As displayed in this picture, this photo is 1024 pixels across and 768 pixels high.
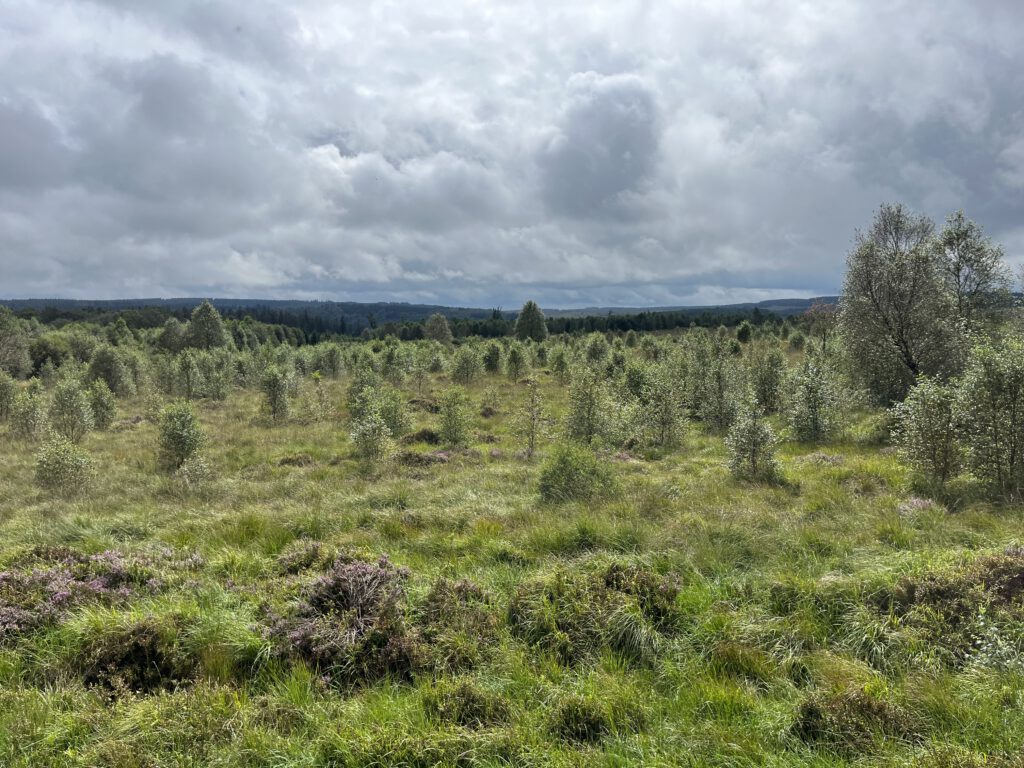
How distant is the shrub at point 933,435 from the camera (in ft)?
37.1

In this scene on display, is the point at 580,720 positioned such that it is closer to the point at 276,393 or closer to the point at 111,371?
the point at 276,393

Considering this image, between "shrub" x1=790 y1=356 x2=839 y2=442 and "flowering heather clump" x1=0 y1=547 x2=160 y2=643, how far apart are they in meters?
21.6

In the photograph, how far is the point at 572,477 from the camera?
38.5 feet

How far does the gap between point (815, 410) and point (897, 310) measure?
24.5 feet

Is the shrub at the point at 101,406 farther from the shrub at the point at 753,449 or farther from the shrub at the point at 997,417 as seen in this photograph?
the shrub at the point at 997,417

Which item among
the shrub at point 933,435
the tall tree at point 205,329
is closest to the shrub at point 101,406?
the shrub at point 933,435

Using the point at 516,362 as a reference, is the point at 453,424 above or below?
below

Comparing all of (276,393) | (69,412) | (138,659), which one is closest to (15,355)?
(69,412)

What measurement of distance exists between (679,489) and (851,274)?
18232 mm

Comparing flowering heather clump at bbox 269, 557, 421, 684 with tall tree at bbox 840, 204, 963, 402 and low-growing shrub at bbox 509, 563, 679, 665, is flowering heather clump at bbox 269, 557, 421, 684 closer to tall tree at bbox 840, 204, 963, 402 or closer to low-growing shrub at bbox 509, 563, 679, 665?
low-growing shrub at bbox 509, 563, 679, 665

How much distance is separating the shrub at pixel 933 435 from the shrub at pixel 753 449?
3136 mm

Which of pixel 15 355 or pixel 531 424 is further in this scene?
pixel 15 355

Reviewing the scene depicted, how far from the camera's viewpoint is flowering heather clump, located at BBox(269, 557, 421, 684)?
16.9ft

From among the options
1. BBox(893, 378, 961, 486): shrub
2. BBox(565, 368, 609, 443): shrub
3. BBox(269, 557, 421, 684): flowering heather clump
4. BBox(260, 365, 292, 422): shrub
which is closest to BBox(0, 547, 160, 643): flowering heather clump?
BBox(269, 557, 421, 684): flowering heather clump
